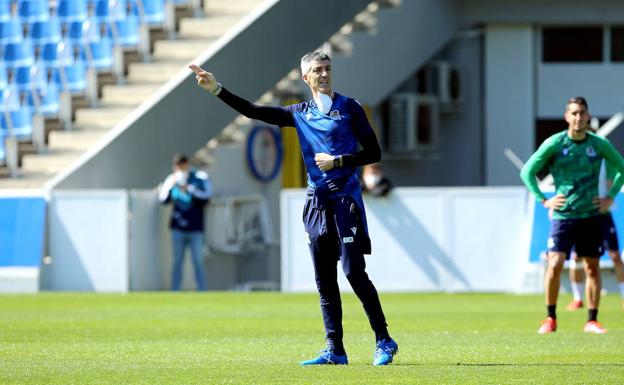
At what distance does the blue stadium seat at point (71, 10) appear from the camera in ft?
81.2

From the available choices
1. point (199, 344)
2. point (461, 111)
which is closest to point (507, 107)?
point (461, 111)

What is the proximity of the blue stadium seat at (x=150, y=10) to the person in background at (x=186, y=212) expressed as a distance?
389 centimetres

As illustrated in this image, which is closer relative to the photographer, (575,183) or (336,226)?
(336,226)

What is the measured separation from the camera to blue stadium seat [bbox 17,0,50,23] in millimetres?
25328

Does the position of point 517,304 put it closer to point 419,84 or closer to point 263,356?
point 263,356

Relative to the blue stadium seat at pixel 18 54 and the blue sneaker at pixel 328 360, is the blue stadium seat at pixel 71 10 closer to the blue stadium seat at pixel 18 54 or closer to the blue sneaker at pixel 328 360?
the blue stadium seat at pixel 18 54

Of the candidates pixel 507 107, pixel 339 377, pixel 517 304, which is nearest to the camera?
Result: pixel 339 377

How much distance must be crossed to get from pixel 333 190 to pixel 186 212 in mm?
11961

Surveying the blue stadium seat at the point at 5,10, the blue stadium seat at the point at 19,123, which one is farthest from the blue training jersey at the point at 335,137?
the blue stadium seat at the point at 5,10

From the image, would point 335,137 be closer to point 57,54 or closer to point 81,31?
point 57,54

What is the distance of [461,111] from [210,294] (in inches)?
559

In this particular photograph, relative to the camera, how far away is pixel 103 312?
16.1 m

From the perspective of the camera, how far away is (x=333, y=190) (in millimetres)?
9461

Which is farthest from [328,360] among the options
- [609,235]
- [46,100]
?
[46,100]
